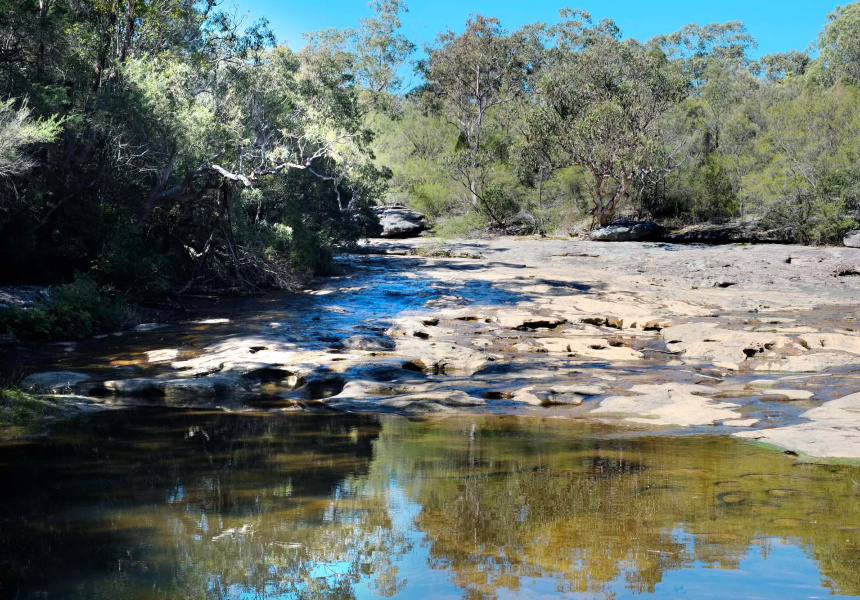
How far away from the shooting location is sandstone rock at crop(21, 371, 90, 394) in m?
7.84

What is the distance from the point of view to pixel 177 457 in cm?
546

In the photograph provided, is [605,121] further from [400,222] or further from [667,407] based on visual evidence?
[667,407]

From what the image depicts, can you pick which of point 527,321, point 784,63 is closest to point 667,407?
point 527,321

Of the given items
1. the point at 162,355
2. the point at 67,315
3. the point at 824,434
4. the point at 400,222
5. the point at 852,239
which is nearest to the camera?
the point at 824,434

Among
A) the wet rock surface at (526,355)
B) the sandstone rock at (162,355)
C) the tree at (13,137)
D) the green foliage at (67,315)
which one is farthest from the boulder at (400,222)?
the sandstone rock at (162,355)

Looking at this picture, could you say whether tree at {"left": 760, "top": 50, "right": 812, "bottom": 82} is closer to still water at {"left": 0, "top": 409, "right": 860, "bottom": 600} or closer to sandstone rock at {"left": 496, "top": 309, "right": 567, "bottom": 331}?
sandstone rock at {"left": 496, "top": 309, "right": 567, "bottom": 331}

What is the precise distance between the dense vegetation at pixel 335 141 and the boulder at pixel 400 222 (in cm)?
158

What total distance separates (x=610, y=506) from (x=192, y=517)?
2303 millimetres

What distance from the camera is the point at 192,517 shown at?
4.06 meters

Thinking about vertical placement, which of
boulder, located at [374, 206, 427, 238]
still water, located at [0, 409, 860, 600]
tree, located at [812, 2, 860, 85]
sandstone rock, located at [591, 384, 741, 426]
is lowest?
sandstone rock, located at [591, 384, 741, 426]

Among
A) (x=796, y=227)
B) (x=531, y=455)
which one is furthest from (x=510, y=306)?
(x=796, y=227)

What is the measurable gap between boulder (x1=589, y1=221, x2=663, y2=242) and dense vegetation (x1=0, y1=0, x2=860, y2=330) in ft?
5.53

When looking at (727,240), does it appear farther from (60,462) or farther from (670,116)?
(60,462)

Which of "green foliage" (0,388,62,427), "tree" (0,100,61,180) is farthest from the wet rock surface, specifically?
"tree" (0,100,61,180)
